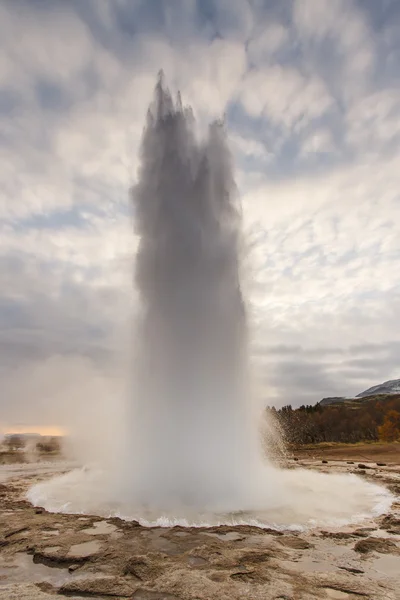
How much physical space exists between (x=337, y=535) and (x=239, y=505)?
408 cm

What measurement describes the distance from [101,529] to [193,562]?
386cm

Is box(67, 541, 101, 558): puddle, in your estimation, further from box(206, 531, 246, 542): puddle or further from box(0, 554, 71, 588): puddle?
box(206, 531, 246, 542): puddle

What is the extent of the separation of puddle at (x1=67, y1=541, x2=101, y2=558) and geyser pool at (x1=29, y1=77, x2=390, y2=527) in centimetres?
254

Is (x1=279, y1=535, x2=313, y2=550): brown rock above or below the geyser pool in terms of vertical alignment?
below

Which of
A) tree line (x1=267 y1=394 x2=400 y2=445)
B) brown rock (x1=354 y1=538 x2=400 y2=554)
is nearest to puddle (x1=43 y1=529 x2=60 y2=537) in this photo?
brown rock (x1=354 y1=538 x2=400 y2=554)

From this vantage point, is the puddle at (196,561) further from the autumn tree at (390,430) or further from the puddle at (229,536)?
the autumn tree at (390,430)

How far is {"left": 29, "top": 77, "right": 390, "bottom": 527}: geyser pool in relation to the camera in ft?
47.2

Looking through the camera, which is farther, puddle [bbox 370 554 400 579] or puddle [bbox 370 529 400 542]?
puddle [bbox 370 529 400 542]

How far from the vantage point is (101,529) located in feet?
37.0

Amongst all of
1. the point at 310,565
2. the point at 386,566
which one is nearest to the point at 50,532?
the point at 310,565

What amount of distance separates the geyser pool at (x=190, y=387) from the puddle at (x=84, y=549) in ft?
8.33

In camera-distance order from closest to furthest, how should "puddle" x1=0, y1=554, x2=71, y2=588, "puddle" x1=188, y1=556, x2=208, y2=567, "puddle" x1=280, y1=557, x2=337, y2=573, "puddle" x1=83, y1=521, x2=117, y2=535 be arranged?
A: "puddle" x1=0, y1=554, x2=71, y2=588 < "puddle" x1=280, y1=557, x2=337, y2=573 < "puddle" x1=188, y1=556, x2=208, y2=567 < "puddle" x1=83, y1=521, x2=117, y2=535

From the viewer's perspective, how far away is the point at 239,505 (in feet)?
45.8

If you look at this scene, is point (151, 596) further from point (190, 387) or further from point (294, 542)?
point (190, 387)
